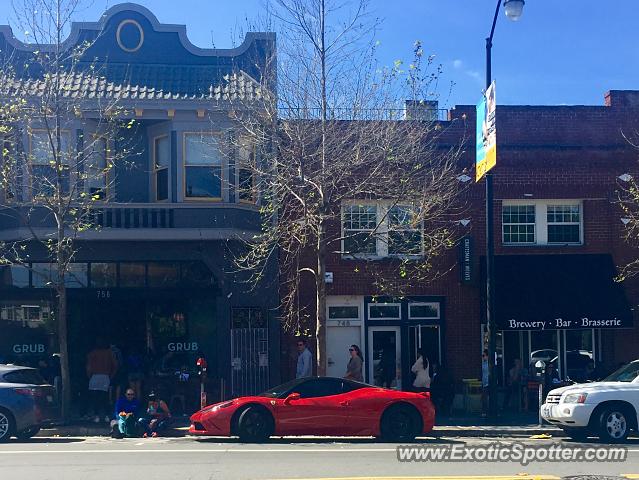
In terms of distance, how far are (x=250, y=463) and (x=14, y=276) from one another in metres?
10.9

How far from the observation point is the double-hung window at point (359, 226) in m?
19.9

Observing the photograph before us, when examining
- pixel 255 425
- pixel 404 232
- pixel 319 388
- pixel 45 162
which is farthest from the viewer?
pixel 404 232

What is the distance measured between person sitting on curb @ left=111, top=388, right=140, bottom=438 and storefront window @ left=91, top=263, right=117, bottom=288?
15.6 ft

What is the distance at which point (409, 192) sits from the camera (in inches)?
720

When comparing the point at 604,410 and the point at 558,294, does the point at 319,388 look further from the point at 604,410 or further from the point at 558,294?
the point at 558,294

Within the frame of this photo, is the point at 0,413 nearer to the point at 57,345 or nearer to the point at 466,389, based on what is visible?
the point at 57,345

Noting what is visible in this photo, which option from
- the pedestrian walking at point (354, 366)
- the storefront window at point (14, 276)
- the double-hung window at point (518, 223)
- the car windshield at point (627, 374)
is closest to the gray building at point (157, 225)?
the storefront window at point (14, 276)

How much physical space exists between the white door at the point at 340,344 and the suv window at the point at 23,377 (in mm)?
7909

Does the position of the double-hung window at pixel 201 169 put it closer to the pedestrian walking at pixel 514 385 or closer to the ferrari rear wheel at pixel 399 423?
the ferrari rear wheel at pixel 399 423

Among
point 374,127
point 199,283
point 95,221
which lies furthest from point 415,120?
point 95,221

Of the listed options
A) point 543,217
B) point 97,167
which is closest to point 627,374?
point 543,217

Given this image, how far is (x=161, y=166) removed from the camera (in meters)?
20.3

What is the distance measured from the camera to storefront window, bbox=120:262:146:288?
66.0 feet

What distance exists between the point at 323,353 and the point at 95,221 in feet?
21.2
